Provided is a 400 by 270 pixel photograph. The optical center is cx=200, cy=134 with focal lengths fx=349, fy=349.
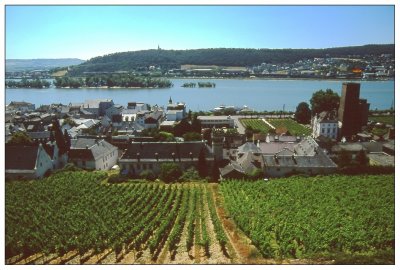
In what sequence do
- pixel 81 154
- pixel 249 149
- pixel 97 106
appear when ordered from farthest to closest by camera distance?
pixel 97 106 < pixel 249 149 < pixel 81 154

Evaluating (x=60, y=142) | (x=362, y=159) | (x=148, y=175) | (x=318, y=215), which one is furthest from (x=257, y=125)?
(x=318, y=215)

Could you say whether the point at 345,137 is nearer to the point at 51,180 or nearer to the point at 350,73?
the point at 350,73

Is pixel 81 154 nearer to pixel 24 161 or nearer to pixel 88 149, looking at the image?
pixel 88 149

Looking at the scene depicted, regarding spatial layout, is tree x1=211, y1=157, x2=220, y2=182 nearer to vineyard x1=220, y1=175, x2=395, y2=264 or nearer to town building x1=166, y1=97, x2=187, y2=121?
vineyard x1=220, y1=175, x2=395, y2=264

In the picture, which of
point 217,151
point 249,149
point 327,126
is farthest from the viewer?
point 327,126

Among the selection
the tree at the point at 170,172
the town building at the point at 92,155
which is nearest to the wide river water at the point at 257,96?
the town building at the point at 92,155

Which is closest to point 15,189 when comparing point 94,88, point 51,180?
point 51,180
